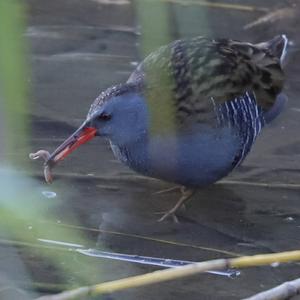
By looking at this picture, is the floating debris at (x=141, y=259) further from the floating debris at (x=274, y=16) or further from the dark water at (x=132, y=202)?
the floating debris at (x=274, y=16)

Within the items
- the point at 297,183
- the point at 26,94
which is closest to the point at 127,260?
the point at 297,183

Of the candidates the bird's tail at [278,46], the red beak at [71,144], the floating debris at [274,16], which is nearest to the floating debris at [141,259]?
the red beak at [71,144]

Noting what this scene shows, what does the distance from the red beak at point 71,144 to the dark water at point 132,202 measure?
0.17 meters

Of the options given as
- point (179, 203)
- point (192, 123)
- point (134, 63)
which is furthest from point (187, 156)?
point (134, 63)

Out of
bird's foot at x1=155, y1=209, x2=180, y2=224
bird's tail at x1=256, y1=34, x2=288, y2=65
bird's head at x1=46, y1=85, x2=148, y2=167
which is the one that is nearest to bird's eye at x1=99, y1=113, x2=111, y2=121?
bird's head at x1=46, y1=85, x2=148, y2=167

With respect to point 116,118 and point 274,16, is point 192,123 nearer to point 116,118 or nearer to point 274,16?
point 116,118

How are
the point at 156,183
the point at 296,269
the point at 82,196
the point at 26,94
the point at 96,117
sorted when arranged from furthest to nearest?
the point at 156,183, the point at 82,196, the point at 96,117, the point at 296,269, the point at 26,94

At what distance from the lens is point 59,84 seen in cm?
594

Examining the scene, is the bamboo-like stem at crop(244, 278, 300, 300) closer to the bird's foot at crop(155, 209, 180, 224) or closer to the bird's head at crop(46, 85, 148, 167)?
the bird's head at crop(46, 85, 148, 167)

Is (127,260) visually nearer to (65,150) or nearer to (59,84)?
(65,150)

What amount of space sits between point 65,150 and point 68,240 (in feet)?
8.55

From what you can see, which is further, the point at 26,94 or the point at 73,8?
the point at 73,8

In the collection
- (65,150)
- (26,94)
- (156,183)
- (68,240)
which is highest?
(26,94)

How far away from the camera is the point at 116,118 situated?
4.14m
